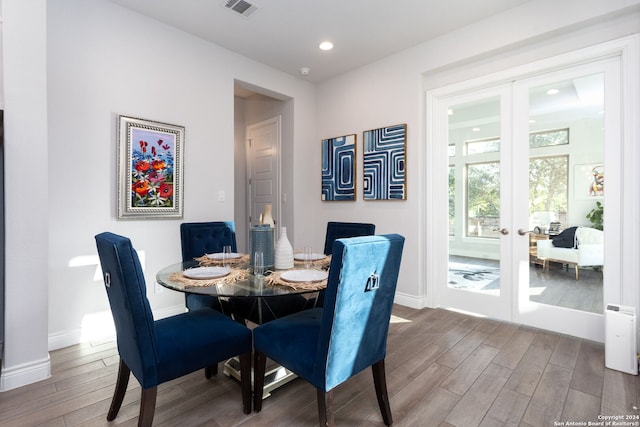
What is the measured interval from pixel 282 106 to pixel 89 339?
11.0 ft

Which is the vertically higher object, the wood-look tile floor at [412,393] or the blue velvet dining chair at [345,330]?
the blue velvet dining chair at [345,330]

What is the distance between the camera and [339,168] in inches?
161

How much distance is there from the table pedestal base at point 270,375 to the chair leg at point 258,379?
0.13 metres

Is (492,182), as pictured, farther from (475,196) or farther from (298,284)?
(298,284)

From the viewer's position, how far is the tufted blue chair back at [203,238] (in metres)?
2.59

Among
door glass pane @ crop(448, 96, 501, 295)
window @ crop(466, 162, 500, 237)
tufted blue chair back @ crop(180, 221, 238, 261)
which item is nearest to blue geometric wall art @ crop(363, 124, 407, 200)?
door glass pane @ crop(448, 96, 501, 295)

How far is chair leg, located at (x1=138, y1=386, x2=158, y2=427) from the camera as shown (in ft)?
4.48

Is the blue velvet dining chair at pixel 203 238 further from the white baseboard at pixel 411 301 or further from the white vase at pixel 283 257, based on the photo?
the white baseboard at pixel 411 301

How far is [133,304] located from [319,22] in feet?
9.18

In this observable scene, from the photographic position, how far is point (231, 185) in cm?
353

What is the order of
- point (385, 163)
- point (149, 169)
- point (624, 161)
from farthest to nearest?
point (385, 163), point (149, 169), point (624, 161)

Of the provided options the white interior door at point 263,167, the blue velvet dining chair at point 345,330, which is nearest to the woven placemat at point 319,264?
the blue velvet dining chair at point 345,330

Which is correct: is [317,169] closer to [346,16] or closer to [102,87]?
[346,16]

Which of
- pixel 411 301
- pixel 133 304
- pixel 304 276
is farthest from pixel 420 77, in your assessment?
pixel 133 304
